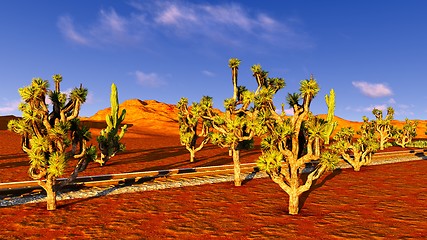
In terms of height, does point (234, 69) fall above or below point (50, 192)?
above

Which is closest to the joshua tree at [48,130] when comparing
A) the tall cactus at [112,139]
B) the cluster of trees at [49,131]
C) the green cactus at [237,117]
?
the cluster of trees at [49,131]

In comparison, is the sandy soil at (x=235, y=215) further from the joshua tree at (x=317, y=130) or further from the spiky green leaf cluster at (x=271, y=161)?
the joshua tree at (x=317, y=130)

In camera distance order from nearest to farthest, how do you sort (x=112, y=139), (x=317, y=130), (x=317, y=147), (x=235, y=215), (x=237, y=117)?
1. (x=317, y=130)
2. (x=317, y=147)
3. (x=235, y=215)
4. (x=237, y=117)
5. (x=112, y=139)

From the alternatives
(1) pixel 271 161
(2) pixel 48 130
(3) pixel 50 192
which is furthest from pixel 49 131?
(1) pixel 271 161

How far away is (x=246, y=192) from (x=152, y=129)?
71.0 meters

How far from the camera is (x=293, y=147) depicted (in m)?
12.7

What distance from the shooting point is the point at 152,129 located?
8512 centimetres

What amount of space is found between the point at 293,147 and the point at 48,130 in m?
10.2

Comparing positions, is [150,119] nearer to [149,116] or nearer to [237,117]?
[149,116]

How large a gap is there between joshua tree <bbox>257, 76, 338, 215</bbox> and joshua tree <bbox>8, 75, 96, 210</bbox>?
7.91 metres

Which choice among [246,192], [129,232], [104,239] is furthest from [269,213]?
[104,239]

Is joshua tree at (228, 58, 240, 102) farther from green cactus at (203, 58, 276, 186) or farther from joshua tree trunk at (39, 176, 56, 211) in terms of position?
joshua tree trunk at (39, 176, 56, 211)

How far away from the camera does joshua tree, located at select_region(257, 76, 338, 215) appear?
12.1 m

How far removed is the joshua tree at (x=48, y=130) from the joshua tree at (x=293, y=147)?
7.91m
